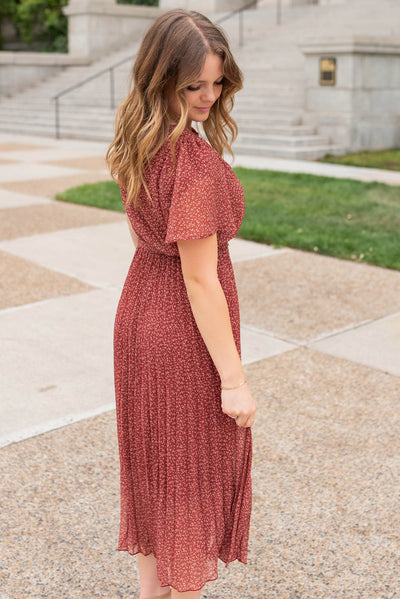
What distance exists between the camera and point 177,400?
2150 mm

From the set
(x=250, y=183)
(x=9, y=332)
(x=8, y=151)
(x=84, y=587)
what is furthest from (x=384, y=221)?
(x=8, y=151)

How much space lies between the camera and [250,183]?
36.6ft

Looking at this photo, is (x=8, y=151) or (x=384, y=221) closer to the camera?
(x=384, y=221)

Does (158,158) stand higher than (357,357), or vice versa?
(158,158)

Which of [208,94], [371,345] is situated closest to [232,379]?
[208,94]

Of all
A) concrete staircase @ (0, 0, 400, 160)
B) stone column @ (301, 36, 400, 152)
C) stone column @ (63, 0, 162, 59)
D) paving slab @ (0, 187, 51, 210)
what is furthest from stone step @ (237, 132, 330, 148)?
stone column @ (63, 0, 162, 59)

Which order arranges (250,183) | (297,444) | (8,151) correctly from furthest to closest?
(8,151) → (250,183) → (297,444)

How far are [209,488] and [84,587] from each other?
797 mm

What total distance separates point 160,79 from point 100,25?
1012 inches

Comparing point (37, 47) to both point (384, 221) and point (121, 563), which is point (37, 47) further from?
point (121, 563)

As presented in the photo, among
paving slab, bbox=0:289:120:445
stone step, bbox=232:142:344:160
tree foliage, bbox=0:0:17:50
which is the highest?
tree foliage, bbox=0:0:17:50

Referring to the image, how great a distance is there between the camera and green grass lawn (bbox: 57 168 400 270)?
7520 millimetres

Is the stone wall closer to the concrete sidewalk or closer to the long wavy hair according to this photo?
the concrete sidewalk

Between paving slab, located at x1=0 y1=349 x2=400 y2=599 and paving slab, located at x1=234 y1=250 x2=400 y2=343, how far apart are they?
3.75 ft
